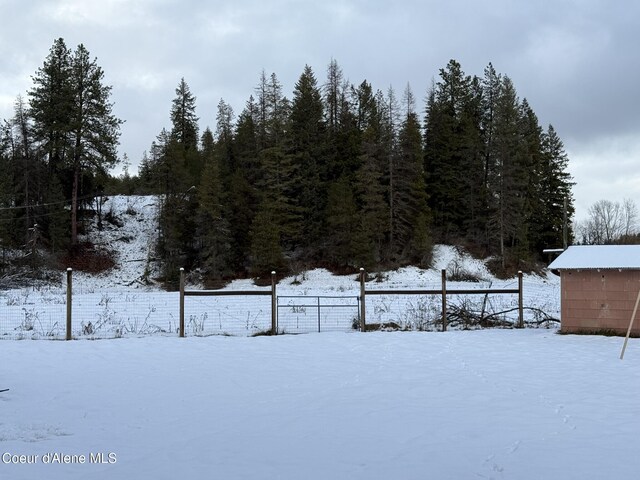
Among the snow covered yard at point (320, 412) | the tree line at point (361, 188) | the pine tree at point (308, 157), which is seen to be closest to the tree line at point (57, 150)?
the tree line at point (361, 188)

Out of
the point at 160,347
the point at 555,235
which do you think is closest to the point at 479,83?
the point at 555,235

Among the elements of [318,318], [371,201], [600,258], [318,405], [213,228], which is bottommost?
[318,405]

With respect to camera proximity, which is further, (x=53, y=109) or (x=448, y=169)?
(x=448, y=169)

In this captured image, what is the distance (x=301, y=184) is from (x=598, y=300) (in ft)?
103

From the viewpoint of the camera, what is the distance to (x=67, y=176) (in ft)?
147

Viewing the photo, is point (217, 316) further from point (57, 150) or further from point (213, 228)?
point (57, 150)

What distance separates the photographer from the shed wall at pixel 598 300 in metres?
13.5

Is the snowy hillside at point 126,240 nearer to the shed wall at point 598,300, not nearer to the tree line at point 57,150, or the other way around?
the tree line at point 57,150

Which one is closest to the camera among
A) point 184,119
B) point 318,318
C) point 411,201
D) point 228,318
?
point 318,318

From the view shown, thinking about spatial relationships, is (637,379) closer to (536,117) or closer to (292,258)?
(292,258)

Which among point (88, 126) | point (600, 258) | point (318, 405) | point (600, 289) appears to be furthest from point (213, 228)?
point (318, 405)

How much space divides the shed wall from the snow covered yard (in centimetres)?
215

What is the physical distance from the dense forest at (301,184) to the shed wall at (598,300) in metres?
24.1

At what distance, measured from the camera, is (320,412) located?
6.94 m
